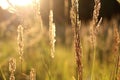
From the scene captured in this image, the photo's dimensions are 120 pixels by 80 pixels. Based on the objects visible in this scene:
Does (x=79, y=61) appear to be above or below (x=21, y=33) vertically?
below

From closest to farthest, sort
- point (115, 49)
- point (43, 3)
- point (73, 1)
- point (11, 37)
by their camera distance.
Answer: point (73, 1)
point (115, 49)
point (11, 37)
point (43, 3)

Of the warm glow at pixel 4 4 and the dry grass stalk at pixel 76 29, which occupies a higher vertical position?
the warm glow at pixel 4 4

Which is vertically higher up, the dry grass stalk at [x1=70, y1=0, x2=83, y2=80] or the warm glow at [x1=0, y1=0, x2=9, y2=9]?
the warm glow at [x1=0, y1=0, x2=9, y2=9]

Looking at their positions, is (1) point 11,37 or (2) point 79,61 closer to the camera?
(2) point 79,61

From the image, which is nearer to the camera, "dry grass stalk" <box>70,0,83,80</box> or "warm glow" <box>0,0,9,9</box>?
"dry grass stalk" <box>70,0,83,80</box>

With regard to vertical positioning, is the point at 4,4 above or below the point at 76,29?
above

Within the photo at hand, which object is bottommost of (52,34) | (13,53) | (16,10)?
(13,53)

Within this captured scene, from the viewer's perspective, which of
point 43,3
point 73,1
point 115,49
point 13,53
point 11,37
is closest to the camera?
point 73,1

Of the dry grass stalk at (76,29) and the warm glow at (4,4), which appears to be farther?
the warm glow at (4,4)

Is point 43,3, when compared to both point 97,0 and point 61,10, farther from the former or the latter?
point 97,0

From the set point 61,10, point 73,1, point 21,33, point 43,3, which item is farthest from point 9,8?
point 61,10

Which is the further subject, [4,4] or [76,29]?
[4,4]
